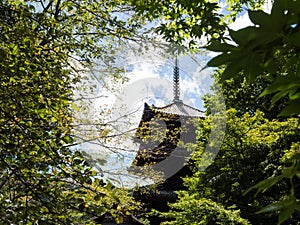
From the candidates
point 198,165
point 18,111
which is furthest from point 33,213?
point 198,165

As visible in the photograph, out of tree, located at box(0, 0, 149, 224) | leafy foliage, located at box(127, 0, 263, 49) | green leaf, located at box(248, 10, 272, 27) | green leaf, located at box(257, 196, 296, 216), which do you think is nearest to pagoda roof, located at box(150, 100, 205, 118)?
leafy foliage, located at box(127, 0, 263, 49)

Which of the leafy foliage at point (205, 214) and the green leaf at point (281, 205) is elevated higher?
the leafy foliage at point (205, 214)

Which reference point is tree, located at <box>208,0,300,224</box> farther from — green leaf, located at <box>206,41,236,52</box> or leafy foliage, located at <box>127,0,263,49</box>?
leafy foliage, located at <box>127,0,263,49</box>

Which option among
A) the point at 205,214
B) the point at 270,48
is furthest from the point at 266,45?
the point at 205,214

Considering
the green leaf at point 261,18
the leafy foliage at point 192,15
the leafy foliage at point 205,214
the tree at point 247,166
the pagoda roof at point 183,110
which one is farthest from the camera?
the pagoda roof at point 183,110

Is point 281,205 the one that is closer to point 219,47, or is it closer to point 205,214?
Result: point 219,47

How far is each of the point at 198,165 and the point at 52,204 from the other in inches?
244

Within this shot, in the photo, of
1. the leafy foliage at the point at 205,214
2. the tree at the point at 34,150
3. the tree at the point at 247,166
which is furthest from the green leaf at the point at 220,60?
the tree at the point at 247,166

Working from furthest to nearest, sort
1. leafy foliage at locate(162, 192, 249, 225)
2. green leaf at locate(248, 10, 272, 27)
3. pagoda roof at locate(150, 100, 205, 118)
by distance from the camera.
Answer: pagoda roof at locate(150, 100, 205, 118) → leafy foliage at locate(162, 192, 249, 225) → green leaf at locate(248, 10, 272, 27)

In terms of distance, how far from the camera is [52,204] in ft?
5.24

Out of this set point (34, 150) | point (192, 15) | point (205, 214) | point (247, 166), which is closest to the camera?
point (34, 150)

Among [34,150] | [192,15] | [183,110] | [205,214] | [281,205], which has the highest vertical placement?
[183,110]

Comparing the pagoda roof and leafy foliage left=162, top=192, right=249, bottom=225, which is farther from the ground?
the pagoda roof

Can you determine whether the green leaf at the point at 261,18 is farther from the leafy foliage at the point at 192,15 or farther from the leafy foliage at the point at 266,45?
the leafy foliage at the point at 192,15
